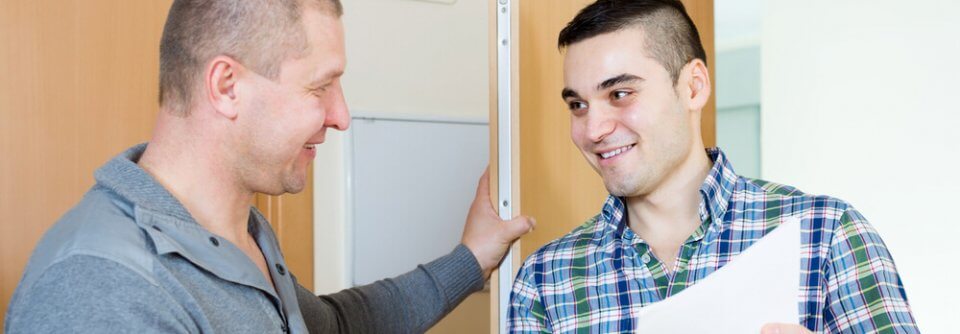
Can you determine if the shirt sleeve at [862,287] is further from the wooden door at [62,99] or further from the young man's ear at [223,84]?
the wooden door at [62,99]

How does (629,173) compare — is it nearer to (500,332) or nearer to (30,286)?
(500,332)

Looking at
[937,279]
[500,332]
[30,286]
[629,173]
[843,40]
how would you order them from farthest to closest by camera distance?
[843,40] < [937,279] < [500,332] < [629,173] < [30,286]

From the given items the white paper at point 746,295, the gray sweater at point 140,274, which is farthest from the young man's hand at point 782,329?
the gray sweater at point 140,274

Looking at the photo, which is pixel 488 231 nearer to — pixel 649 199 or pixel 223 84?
pixel 649 199

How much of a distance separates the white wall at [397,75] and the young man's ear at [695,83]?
95 centimetres

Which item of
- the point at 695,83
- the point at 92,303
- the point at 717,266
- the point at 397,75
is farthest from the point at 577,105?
the point at 397,75

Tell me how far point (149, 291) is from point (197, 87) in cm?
28

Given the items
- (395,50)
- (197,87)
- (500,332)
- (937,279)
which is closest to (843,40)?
(937,279)

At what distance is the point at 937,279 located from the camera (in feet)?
9.64

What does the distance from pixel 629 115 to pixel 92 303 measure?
75 centimetres

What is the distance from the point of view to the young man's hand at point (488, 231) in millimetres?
1719

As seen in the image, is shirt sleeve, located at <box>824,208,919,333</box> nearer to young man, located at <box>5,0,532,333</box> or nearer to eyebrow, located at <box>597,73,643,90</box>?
eyebrow, located at <box>597,73,643,90</box>

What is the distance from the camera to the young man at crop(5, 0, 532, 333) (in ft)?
3.23

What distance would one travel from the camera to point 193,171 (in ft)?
3.84
